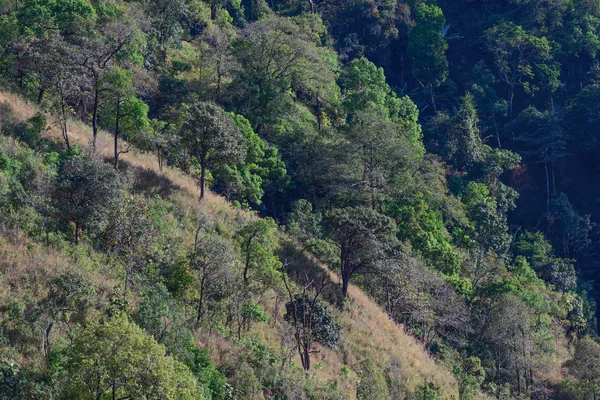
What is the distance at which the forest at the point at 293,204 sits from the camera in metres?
24.2

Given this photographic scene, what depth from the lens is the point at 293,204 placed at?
1638 inches

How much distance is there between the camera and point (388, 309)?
36.3 m

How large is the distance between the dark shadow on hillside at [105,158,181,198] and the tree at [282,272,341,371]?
8.11m

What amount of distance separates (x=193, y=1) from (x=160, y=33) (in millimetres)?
7313

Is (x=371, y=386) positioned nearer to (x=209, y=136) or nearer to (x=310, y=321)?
(x=310, y=321)

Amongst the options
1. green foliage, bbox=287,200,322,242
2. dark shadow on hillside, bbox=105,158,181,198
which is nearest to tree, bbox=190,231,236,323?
dark shadow on hillside, bbox=105,158,181,198

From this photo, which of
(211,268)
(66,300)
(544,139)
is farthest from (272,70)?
(66,300)

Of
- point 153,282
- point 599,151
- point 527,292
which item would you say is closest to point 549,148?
point 599,151

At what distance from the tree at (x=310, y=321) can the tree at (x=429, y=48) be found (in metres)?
45.3

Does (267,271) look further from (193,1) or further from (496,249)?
(193,1)

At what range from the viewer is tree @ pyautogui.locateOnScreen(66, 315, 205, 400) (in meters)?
16.9

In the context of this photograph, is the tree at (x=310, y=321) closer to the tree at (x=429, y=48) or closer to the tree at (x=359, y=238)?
the tree at (x=359, y=238)

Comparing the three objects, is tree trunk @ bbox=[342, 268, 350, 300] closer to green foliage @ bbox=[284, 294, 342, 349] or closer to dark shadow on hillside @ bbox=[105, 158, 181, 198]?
green foliage @ bbox=[284, 294, 342, 349]

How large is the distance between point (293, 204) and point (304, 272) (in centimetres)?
800
